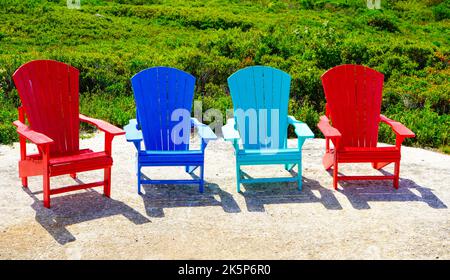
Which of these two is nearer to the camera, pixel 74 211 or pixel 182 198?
pixel 74 211

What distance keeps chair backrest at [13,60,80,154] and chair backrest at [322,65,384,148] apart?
249 cm

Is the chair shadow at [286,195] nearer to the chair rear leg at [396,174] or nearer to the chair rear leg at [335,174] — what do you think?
the chair rear leg at [335,174]

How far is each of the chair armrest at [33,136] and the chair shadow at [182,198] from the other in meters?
1.00

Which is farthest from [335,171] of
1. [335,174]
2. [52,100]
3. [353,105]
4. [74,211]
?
[52,100]

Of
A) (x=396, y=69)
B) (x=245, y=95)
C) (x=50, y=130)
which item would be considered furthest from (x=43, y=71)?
(x=396, y=69)

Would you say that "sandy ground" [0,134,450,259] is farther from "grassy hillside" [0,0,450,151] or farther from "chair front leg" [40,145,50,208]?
"grassy hillside" [0,0,450,151]

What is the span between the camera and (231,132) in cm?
514

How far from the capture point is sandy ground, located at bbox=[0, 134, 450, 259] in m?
3.99

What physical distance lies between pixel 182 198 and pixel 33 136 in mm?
1392

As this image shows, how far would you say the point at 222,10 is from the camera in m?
20.1

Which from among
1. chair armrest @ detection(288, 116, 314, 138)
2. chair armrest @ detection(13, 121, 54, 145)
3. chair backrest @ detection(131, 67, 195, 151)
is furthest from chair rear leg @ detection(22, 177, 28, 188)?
chair armrest @ detection(288, 116, 314, 138)

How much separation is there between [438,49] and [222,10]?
365 inches

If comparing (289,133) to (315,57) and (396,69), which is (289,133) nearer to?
(315,57)

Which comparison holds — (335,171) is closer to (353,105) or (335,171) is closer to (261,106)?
(353,105)
